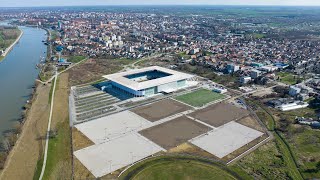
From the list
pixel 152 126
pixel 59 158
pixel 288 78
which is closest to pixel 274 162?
pixel 152 126

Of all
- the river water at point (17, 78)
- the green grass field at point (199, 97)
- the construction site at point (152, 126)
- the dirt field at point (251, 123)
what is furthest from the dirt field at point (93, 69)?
the dirt field at point (251, 123)

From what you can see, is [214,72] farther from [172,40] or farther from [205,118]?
[172,40]

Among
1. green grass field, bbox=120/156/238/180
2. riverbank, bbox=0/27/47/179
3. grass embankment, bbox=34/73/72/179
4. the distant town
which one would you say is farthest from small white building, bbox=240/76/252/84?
riverbank, bbox=0/27/47/179

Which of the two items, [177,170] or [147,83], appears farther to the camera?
[147,83]

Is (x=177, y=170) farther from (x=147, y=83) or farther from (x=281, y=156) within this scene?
(x=147, y=83)

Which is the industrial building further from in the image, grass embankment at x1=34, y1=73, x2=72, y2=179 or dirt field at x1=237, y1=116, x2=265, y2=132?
dirt field at x1=237, y1=116, x2=265, y2=132

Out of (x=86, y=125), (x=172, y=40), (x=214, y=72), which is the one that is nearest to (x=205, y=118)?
(x=86, y=125)
